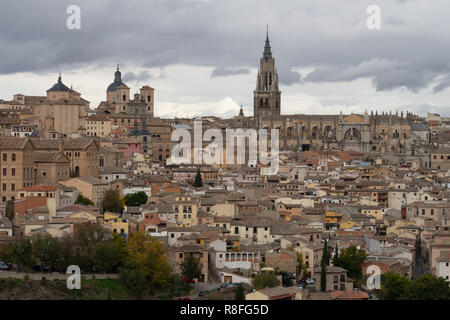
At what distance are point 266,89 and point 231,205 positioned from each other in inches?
2650

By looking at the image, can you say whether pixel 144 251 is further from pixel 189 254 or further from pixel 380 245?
pixel 380 245

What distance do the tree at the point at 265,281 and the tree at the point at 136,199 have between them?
15.9 meters

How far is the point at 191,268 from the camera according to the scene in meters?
36.8

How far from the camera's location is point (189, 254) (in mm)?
37781

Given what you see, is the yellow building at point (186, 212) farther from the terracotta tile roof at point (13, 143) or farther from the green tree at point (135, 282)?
the green tree at point (135, 282)

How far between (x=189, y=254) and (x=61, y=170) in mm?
16987

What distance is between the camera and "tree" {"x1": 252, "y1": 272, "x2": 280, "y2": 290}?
3478 centimetres

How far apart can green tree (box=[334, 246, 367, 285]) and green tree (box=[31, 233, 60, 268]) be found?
33.1 ft

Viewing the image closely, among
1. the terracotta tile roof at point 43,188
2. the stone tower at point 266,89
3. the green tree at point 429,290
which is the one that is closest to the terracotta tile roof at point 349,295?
the green tree at point 429,290

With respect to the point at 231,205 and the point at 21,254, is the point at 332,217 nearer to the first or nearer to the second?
the point at 231,205

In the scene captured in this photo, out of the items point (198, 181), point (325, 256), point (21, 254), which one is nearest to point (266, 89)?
point (198, 181)

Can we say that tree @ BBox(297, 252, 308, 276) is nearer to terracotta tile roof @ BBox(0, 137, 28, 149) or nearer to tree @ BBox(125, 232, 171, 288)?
tree @ BBox(125, 232, 171, 288)

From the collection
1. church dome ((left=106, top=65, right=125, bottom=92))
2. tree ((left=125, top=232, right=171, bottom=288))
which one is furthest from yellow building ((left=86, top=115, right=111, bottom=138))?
tree ((left=125, top=232, right=171, bottom=288))
